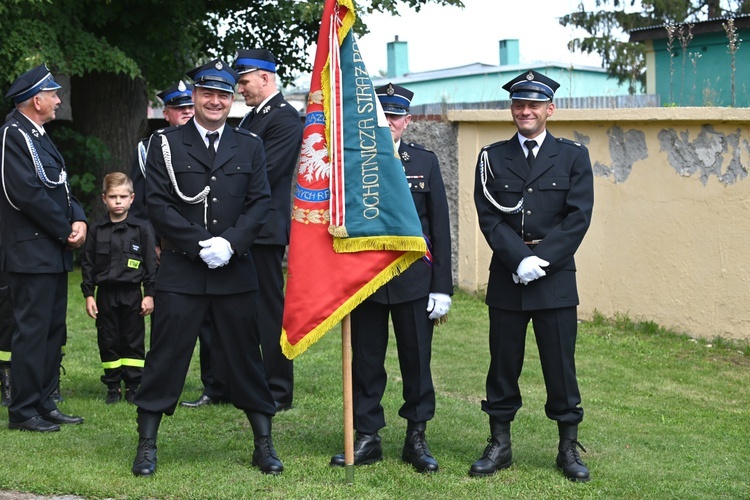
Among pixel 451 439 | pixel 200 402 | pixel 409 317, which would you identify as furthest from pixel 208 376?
pixel 409 317

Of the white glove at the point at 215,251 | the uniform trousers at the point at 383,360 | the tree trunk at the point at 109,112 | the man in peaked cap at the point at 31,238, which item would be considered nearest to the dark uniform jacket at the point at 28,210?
the man in peaked cap at the point at 31,238

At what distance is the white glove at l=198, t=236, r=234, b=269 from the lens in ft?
19.0

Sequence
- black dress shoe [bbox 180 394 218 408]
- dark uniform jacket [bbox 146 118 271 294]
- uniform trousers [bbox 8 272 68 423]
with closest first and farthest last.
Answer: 1. dark uniform jacket [bbox 146 118 271 294]
2. uniform trousers [bbox 8 272 68 423]
3. black dress shoe [bbox 180 394 218 408]

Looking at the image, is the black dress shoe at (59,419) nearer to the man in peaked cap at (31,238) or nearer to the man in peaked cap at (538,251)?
the man in peaked cap at (31,238)

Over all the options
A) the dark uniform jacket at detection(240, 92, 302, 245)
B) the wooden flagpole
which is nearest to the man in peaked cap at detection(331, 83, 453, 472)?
the wooden flagpole

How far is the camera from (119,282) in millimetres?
7723

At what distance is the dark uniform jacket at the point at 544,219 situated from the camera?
595 centimetres

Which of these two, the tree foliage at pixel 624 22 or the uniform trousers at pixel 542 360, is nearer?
the uniform trousers at pixel 542 360

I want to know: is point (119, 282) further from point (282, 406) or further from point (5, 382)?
point (282, 406)

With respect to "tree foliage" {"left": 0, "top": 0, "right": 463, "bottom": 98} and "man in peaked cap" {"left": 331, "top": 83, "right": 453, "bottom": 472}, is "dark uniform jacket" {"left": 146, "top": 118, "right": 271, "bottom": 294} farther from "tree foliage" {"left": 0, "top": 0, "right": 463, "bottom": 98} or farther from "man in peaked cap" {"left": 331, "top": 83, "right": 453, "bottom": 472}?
"tree foliage" {"left": 0, "top": 0, "right": 463, "bottom": 98}

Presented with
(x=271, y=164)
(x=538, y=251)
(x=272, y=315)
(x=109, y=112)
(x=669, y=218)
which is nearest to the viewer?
(x=538, y=251)

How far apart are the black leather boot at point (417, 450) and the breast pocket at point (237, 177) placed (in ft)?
5.48

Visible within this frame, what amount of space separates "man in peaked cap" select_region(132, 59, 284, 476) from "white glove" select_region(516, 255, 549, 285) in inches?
58.7

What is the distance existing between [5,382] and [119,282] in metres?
1.09
